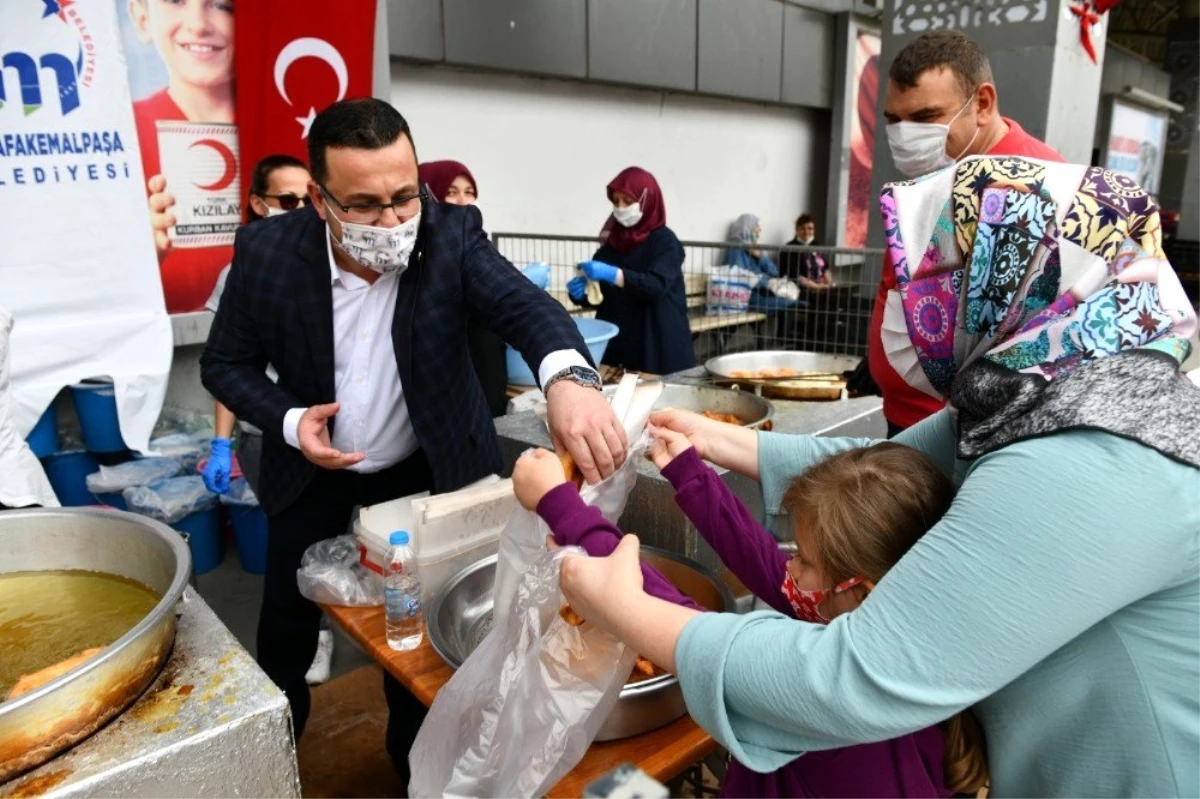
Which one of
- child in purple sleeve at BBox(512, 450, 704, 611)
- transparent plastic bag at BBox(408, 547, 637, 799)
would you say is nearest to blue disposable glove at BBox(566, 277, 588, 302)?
child in purple sleeve at BBox(512, 450, 704, 611)

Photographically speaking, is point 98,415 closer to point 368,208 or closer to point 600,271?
point 600,271

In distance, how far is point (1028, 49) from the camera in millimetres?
5027

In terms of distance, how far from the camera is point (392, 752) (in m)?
2.37

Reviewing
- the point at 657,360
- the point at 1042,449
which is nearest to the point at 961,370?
the point at 1042,449

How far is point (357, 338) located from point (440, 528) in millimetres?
628

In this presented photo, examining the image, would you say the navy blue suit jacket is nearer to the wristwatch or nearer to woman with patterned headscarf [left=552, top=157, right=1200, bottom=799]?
the wristwatch

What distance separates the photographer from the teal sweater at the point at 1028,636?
804mm

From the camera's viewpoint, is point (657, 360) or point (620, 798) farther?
point (657, 360)

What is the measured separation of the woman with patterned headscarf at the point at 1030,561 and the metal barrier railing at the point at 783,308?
3.47m

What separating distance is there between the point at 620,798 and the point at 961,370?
0.85 metres

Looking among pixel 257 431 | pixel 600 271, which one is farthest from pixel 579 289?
pixel 257 431

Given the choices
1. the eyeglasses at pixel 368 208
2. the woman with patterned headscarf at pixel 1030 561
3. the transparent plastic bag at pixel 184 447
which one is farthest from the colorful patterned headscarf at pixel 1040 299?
the transparent plastic bag at pixel 184 447

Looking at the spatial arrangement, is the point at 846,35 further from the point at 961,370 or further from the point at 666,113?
the point at 961,370

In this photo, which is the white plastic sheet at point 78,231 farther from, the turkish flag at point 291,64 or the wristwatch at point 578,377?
the wristwatch at point 578,377
